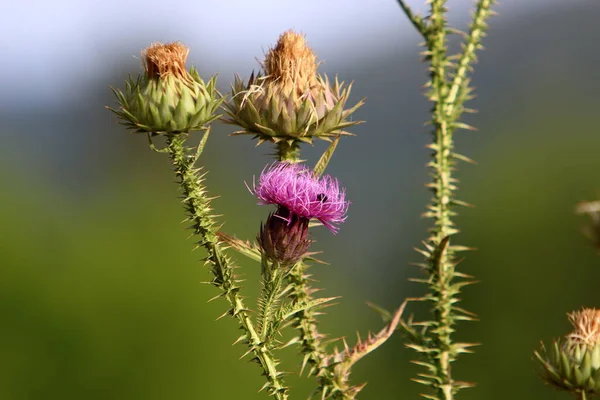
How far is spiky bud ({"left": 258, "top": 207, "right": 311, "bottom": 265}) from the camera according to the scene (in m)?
2.96

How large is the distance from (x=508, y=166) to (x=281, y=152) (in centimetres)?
5177

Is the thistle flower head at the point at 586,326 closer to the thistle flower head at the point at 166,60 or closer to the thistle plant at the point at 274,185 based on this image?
the thistle plant at the point at 274,185

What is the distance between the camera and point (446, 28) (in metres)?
3.45

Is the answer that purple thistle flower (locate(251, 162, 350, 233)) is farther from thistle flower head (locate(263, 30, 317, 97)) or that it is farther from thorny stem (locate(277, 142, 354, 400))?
thistle flower head (locate(263, 30, 317, 97))

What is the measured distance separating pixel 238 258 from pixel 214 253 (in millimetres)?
22189

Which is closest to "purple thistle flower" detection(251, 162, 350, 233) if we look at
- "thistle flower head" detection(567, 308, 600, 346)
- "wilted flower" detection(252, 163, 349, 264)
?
"wilted flower" detection(252, 163, 349, 264)

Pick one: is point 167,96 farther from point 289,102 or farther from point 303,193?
point 303,193

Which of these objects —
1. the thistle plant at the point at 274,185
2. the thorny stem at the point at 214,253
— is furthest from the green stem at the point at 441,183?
the thorny stem at the point at 214,253

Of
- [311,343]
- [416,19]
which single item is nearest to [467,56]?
[416,19]

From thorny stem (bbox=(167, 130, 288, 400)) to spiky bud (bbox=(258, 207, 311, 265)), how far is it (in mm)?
172

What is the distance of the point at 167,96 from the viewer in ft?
10.1

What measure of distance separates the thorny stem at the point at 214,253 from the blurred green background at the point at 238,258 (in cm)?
33

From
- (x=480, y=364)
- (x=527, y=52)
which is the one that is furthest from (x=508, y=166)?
(x=527, y=52)

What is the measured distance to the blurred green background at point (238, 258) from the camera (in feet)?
90.1
